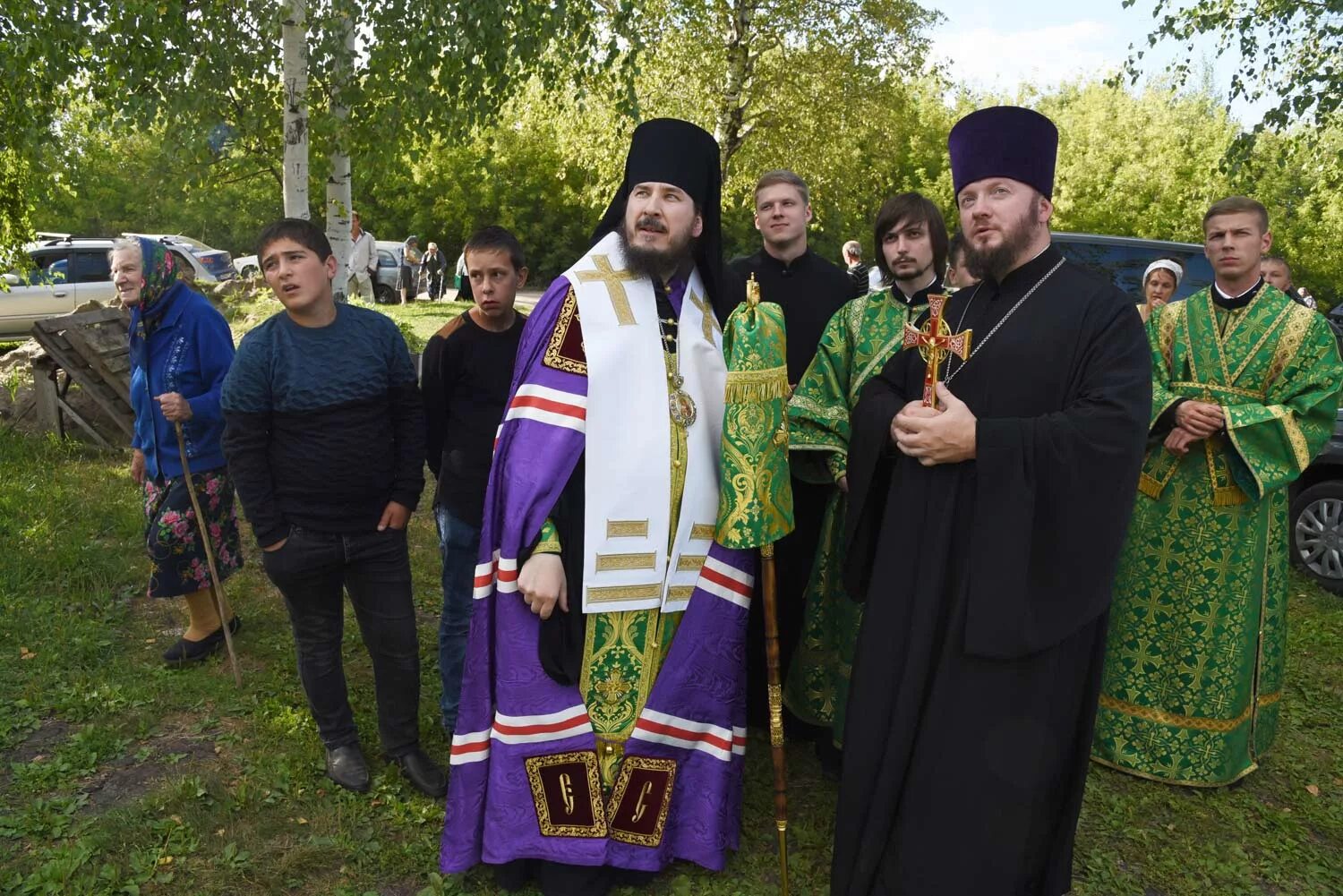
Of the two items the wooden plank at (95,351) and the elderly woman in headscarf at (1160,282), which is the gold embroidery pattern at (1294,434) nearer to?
the elderly woman in headscarf at (1160,282)

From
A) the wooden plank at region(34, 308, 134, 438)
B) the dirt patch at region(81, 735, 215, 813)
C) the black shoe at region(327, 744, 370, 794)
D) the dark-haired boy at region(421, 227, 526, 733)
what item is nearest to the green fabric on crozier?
the dark-haired boy at region(421, 227, 526, 733)

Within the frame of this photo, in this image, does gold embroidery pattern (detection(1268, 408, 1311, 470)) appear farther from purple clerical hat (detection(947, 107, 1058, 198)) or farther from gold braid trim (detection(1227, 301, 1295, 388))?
purple clerical hat (detection(947, 107, 1058, 198))

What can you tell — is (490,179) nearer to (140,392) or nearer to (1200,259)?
(1200,259)

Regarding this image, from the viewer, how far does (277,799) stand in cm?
364

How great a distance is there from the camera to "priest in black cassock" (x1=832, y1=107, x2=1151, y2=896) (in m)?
2.57

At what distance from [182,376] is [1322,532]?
6960mm

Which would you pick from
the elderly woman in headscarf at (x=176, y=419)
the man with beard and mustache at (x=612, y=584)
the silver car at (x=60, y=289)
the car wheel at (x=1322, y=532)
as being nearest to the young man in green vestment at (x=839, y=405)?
the man with beard and mustache at (x=612, y=584)

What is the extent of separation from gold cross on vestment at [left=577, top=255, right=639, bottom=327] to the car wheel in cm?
566

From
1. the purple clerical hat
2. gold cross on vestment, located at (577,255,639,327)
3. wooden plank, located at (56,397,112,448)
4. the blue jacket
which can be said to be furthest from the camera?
wooden plank, located at (56,397,112,448)

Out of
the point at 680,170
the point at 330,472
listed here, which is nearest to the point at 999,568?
the point at 680,170

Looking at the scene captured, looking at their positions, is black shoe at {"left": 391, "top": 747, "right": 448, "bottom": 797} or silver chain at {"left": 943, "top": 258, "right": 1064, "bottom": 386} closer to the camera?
silver chain at {"left": 943, "top": 258, "right": 1064, "bottom": 386}

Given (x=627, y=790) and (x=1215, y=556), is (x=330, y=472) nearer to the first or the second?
(x=627, y=790)

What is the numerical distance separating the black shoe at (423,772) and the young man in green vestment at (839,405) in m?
1.45

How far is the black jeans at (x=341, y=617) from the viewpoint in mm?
3441
